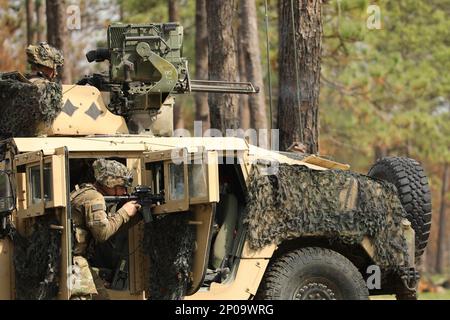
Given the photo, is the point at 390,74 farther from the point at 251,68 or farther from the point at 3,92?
the point at 3,92

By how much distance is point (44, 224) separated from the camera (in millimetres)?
9000

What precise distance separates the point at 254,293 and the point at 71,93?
8.13 ft

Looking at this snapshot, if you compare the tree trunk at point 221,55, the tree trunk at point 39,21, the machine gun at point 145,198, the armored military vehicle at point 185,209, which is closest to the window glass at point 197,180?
the armored military vehicle at point 185,209

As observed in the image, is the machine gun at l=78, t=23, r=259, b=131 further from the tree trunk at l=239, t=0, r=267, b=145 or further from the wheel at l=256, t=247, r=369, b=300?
the tree trunk at l=239, t=0, r=267, b=145

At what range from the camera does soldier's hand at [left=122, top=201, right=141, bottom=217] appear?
30.3 feet

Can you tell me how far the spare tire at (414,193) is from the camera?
35.2 ft

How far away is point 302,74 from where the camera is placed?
45.2ft

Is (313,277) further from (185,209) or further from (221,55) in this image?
(221,55)

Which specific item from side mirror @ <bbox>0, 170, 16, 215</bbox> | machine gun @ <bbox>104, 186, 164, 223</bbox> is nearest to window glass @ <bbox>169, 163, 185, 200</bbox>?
machine gun @ <bbox>104, 186, 164, 223</bbox>

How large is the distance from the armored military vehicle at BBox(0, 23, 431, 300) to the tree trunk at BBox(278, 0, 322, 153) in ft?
9.33

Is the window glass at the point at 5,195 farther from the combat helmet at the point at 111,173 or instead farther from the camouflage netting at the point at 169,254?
the camouflage netting at the point at 169,254

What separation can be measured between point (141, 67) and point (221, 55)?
584 centimetres

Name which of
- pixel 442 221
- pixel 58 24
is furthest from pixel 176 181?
pixel 442 221
